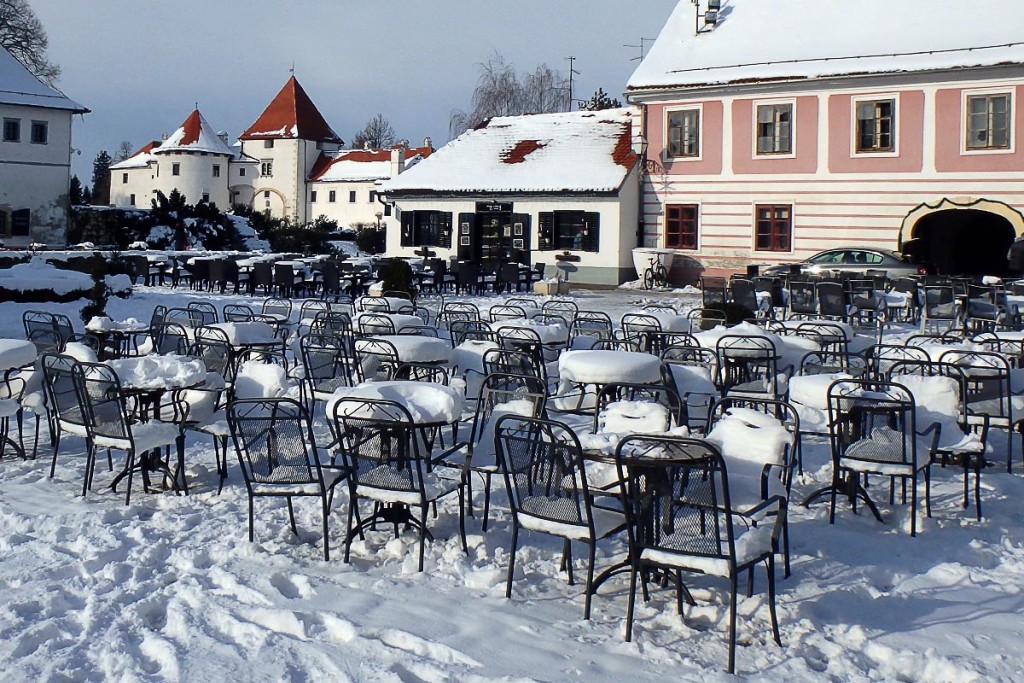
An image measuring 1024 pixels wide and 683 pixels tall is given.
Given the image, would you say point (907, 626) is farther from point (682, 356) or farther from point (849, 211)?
point (849, 211)

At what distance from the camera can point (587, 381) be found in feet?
25.9

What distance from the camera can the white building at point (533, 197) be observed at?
1111 inches

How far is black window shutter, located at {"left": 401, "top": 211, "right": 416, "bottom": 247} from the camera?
31172 mm

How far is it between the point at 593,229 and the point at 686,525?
23.6 metres

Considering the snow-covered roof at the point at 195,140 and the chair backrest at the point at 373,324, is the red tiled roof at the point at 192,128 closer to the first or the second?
the snow-covered roof at the point at 195,140

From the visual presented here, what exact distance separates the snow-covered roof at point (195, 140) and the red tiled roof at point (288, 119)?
218 cm

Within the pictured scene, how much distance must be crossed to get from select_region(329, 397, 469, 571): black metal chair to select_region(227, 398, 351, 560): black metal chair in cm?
13

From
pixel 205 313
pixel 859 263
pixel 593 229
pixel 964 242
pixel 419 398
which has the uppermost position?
pixel 593 229

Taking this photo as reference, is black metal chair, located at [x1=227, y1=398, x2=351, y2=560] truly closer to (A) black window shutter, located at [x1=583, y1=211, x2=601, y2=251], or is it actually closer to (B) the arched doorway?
(B) the arched doorway

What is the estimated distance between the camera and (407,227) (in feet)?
103

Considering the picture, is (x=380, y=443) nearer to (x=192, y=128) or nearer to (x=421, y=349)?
(x=421, y=349)

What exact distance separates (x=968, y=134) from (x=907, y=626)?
2232 centimetres

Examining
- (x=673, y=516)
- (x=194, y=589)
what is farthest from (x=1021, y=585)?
(x=194, y=589)

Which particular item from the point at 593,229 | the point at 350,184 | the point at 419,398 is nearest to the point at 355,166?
the point at 350,184
